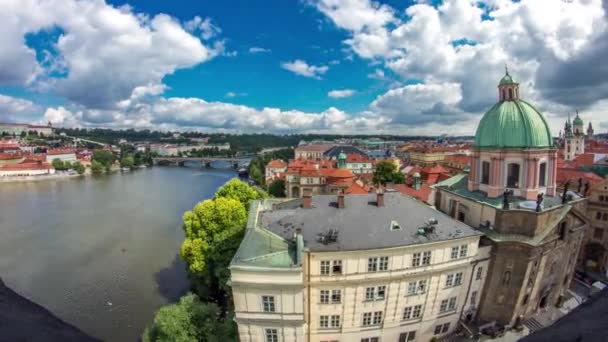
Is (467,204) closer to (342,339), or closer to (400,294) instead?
(400,294)

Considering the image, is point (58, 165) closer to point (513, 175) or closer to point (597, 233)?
point (513, 175)

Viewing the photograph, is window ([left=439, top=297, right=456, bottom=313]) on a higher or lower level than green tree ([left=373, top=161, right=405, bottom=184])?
lower

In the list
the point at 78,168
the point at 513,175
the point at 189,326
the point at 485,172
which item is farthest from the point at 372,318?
the point at 78,168

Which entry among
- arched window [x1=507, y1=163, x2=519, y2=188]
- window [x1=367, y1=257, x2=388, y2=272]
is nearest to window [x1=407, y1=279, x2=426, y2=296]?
window [x1=367, y1=257, x2=388, y2=272]

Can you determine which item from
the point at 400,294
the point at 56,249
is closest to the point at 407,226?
the point at 400,294

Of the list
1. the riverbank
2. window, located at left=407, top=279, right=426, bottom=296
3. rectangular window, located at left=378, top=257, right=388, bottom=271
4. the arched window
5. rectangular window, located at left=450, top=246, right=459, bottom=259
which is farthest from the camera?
the arched window

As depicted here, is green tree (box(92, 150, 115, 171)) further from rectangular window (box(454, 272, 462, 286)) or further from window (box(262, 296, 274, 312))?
rectangular window (box(454, 272, 462, 286))
